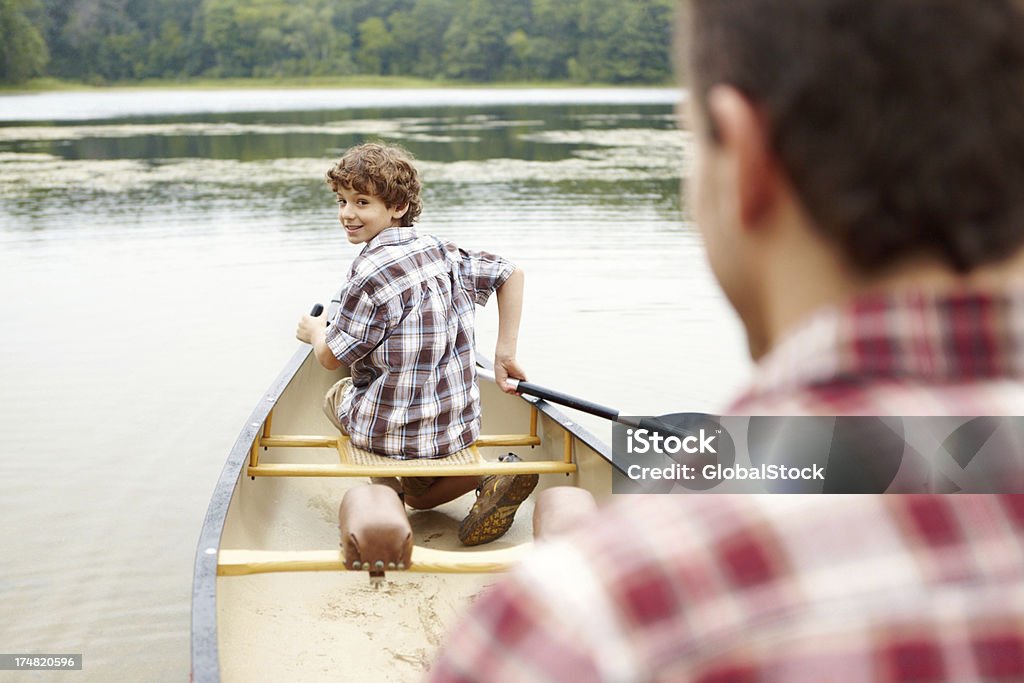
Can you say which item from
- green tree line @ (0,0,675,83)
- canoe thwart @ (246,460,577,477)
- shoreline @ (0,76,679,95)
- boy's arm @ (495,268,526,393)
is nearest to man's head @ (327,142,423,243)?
boy's arm @ (495,268,526,393)

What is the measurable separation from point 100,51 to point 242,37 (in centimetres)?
1274

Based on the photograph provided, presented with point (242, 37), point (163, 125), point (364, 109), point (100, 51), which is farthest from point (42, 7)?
point (163, 125)

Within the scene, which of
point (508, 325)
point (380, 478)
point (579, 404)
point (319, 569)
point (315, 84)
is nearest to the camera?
point (319, 569)

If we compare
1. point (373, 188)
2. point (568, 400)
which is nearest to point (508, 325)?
point (568, 400)

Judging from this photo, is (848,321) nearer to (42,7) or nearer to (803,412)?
(803,412)

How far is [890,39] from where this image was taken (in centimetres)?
63

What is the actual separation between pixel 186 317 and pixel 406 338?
24.7ft

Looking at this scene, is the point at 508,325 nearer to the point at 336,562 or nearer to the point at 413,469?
the point at 413,469

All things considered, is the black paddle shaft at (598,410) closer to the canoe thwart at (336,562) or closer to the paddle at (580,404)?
the paddle at (580,404)

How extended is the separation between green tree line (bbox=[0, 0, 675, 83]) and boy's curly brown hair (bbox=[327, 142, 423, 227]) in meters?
72.9

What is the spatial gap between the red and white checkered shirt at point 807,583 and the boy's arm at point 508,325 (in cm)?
400

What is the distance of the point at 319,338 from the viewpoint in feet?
14.7

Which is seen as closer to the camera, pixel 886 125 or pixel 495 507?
pixel 886 125

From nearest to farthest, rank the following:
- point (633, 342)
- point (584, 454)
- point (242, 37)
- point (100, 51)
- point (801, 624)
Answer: point (801, 624) → point (584, 454) → point (633, 342) → point (100, 51) → point (242, 37)
